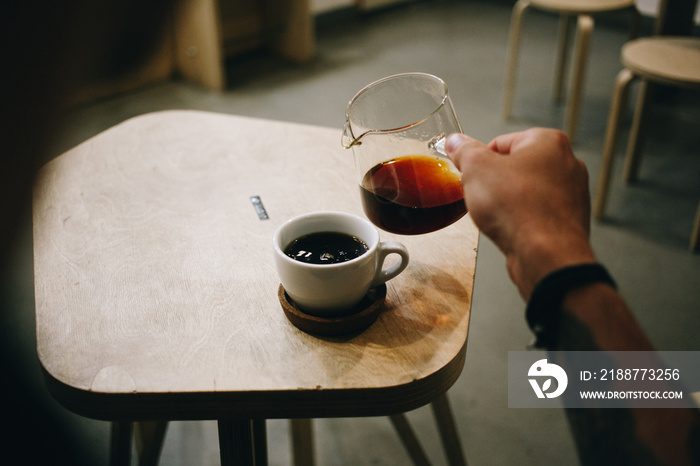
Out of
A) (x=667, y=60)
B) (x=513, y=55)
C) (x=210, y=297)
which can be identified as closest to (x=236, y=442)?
(x=210, y=297)

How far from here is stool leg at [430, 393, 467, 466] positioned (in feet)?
3.54

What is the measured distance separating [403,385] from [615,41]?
3.81 metres

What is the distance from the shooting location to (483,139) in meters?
2.54

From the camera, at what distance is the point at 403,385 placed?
0.61 meters

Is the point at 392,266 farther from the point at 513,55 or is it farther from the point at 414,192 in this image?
the point at 513,55

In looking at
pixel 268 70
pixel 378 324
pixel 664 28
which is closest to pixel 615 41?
pixel 664 28

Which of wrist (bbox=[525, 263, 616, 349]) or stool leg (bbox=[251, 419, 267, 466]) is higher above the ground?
wrist (bbox=[525, 263, 616, 349])

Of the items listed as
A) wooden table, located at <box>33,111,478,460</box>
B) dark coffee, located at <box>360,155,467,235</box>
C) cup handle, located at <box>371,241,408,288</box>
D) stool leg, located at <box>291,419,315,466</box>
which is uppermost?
dark coffee, located at <box>360,155,467,235</box>

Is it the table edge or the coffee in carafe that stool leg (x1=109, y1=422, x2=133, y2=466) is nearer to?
the table edge

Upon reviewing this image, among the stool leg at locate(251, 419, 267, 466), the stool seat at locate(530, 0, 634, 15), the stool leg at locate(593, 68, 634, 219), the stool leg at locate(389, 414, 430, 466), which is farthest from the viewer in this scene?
the stool seat at locate(530, 0, 634, 15)

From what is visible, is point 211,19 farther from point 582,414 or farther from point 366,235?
point 582,414

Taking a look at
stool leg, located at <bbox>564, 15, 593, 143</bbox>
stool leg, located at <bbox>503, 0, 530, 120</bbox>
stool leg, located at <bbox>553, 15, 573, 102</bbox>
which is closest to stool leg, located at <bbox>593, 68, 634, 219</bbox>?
stool leg, located at <bbox>564, 15, 593, 143</bbox>

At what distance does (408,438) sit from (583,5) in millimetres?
2064

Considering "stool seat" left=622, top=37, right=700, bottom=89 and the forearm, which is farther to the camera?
"stool seat" left=622, top=37, right=700, bottom=89
